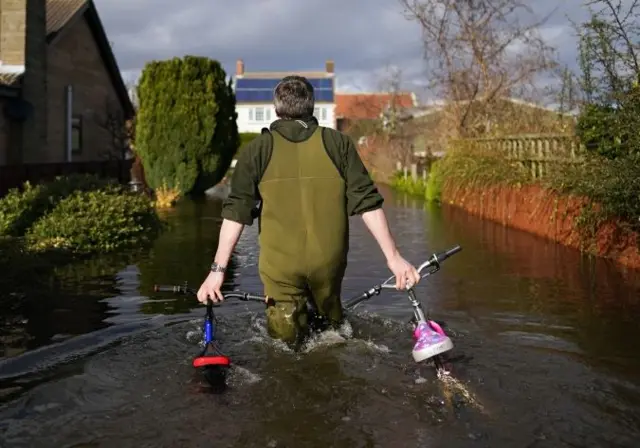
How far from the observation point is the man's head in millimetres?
4645

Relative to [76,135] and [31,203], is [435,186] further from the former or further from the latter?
[31,203]

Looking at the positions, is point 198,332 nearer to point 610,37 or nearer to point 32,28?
point 610,37

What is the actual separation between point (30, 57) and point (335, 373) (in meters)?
16.1

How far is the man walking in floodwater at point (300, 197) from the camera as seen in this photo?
14.9 feet

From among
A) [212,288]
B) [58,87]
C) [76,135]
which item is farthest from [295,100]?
[76,135]

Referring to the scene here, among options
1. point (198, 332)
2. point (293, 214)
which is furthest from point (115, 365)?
point (293, 214)

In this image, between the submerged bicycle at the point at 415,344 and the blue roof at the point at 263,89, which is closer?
the submerged bicycle at the point at 415,344

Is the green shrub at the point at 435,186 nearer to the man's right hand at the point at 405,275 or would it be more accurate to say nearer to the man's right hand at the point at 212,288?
the man's right hand at the point at 405,275

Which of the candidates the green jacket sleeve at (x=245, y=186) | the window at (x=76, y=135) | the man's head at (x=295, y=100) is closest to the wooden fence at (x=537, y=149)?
the man's head at (x=295, y=100)

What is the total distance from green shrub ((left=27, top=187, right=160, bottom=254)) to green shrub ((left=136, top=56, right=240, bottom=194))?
9864 mm

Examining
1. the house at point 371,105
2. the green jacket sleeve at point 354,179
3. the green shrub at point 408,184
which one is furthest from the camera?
the house at point 371,105

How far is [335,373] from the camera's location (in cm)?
500

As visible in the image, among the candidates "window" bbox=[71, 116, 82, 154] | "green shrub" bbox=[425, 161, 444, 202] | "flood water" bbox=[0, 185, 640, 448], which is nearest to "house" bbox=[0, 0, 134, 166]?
"window" bbox=[71, 116, 82, 154]

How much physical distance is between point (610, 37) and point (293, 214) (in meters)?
6.32
